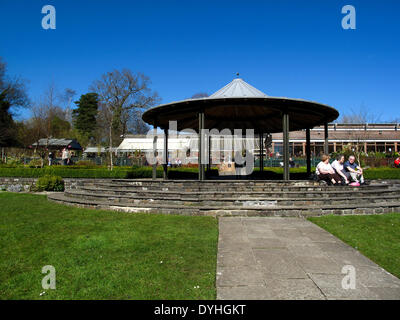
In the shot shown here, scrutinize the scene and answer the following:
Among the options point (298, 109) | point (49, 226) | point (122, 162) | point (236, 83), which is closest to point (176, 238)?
point (49, 226)

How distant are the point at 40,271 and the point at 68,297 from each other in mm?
1056

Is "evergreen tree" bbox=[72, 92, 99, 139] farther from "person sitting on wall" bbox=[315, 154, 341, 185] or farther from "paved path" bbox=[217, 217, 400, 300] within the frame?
"paved path" bbox=[217, 217, 400, 300]

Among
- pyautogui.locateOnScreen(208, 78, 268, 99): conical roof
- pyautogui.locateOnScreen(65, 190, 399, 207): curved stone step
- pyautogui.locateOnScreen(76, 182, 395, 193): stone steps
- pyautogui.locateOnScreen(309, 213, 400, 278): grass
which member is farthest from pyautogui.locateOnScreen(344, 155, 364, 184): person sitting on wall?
pyautogui.locateOnScreen(208, 78, 268, 99): conical roof

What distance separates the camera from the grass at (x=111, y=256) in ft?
10.2

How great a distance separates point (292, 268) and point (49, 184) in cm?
1635

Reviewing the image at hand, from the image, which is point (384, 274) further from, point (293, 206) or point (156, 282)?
point (293, 206)

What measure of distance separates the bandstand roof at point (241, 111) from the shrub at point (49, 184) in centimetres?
772

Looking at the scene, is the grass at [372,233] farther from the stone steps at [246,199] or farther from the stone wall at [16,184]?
the stone wall at [16,184]

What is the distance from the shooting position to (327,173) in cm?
972

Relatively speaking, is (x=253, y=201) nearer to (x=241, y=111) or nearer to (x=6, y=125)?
(x=241, y=111)

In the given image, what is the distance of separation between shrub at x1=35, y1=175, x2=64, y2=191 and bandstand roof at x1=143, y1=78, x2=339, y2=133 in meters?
7.72

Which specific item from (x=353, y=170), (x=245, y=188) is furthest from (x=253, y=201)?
(x=353, y=170)

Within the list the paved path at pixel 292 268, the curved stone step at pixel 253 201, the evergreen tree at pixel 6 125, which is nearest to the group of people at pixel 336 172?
the curved stone step at pixel 253 201

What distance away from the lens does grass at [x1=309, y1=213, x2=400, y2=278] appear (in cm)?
424
